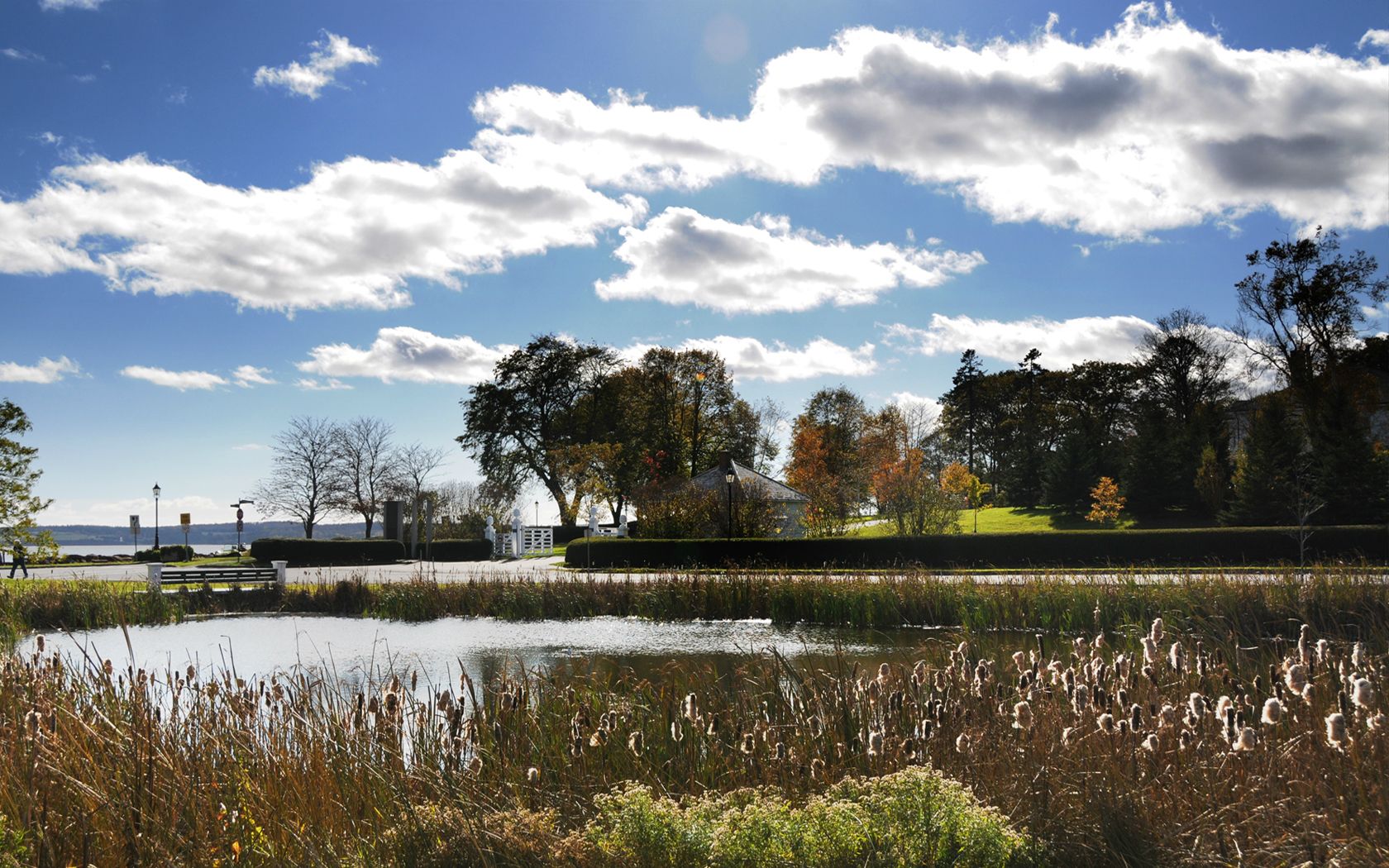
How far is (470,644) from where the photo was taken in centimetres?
1395

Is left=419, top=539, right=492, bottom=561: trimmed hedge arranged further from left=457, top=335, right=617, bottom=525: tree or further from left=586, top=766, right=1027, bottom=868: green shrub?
left=586, top=766, right=1027, bottom=868: green shrub

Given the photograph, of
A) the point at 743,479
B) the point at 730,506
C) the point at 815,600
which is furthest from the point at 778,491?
the point at 815,600

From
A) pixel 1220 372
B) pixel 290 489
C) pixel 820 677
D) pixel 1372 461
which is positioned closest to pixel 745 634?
pixel 820 677

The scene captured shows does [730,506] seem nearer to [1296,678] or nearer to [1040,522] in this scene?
[1040,522]

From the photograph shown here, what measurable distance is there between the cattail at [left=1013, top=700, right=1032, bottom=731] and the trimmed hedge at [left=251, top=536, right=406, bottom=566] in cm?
3409

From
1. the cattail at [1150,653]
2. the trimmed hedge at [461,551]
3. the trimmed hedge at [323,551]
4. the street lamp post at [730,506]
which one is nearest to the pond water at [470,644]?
the cattail at [1150,653]

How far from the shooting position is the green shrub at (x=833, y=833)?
3230 mm

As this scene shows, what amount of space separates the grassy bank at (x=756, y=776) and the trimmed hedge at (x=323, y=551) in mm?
30907

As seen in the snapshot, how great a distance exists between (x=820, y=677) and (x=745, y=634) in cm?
730

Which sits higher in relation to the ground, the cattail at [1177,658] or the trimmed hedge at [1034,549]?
the cattail at [1177,658]

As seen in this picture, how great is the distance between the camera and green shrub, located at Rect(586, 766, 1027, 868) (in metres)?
3.23

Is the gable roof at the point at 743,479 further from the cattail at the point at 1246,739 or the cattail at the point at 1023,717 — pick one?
the cattail at the point at 1246,739

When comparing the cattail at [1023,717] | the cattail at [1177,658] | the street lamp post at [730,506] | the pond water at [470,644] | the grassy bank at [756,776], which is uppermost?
the street lamp post at [730,506]

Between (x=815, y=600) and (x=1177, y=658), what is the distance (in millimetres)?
10920
